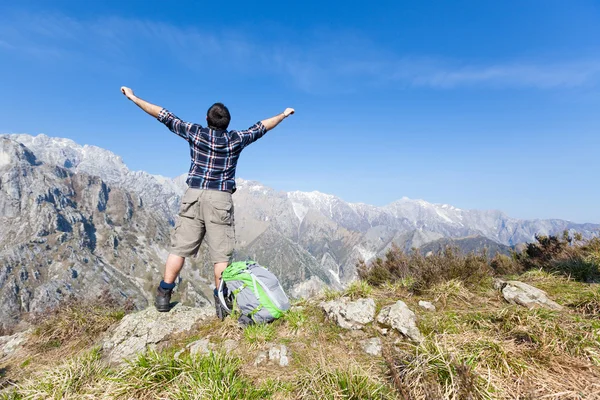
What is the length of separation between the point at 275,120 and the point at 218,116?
1077 mm

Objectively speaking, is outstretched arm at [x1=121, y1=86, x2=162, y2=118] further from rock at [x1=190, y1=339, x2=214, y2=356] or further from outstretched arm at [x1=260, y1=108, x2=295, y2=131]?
rock at [x1=190, y1=339, x2=214, y2=356]

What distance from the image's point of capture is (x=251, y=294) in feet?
15.0

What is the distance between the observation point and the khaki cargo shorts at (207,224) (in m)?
4.92

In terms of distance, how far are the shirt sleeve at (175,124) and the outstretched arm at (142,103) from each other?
99mm

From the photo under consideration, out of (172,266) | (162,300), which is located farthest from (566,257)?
(162,300)

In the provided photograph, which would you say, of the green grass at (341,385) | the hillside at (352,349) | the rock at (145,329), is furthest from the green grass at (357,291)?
the rock at (145,329)

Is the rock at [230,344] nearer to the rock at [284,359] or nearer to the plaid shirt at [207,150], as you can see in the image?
the rock at [284,359]

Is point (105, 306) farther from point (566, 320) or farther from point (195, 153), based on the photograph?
point (566, 320)

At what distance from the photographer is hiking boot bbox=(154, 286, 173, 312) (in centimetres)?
536

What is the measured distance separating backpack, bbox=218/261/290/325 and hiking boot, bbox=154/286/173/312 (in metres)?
1.21

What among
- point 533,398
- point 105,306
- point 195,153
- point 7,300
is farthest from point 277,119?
point 7,300

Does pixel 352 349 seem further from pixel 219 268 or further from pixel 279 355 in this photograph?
pixel 219 268

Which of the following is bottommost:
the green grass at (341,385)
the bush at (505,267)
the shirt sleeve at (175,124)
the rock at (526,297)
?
the bush at (505,267)

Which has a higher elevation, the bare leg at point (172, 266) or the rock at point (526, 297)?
the bare leg at point (172, 266)
